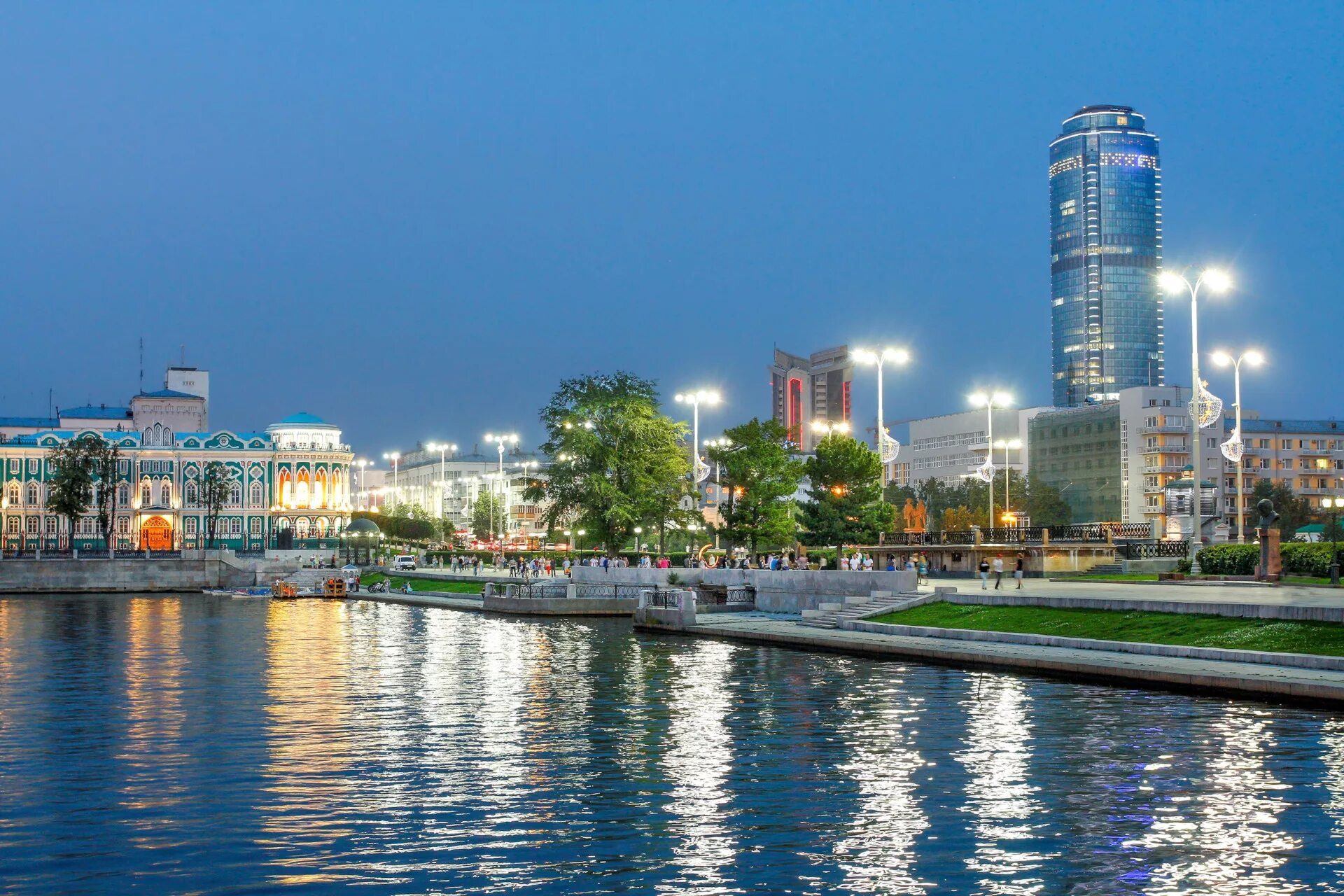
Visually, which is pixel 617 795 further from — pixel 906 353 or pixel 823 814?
pixel 906 353

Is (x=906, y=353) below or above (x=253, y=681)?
above

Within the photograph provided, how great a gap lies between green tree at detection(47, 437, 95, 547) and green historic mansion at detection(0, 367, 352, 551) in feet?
22.0

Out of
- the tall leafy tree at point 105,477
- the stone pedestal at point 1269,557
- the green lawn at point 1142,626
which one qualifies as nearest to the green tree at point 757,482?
the green lawn at point 1142,626

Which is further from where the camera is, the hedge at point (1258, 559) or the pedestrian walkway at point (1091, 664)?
the hedge at point (1258, 559)

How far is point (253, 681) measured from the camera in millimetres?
37031

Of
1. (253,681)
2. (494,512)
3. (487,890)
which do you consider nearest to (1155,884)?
(487,890)

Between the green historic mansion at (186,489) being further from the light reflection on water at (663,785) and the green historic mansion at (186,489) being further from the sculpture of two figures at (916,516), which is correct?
the light reflection on water at (663,785)

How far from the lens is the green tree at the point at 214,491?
142 meters

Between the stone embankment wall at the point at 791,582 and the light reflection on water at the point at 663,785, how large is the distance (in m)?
14.1

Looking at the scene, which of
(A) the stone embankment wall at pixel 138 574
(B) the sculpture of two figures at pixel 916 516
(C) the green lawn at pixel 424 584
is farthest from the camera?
(B) the sculpture of two figures at pixel 916 516

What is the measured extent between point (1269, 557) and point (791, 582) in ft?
65.1

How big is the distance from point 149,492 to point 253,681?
120857mm

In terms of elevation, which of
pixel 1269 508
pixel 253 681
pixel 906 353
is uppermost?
pixel 906 353

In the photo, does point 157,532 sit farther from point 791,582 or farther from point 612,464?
point 791,582
